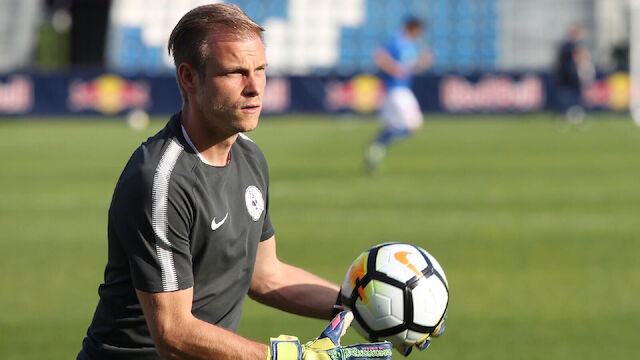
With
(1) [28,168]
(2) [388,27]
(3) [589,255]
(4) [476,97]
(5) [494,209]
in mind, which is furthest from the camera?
(2) [388,27]

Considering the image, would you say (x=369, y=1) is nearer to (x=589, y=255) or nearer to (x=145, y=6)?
(x=145, y=6)

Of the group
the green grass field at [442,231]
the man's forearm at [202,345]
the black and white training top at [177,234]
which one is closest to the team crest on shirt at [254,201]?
the black and white training top at [177,234]

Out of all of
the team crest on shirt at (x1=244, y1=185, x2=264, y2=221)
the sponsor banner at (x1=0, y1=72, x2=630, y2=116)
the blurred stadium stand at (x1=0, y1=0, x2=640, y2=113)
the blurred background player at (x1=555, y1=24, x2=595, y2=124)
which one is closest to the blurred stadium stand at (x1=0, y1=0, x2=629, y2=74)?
the blurred stadium stand at (x1=0, y1=0, x2=640, y2=113)

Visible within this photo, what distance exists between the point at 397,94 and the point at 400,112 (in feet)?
1.32

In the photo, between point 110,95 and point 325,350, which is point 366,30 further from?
point 325,350

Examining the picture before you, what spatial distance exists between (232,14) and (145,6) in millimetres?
38445

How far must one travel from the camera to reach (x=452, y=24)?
130 feet

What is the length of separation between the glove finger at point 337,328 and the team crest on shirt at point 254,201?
1.77ft

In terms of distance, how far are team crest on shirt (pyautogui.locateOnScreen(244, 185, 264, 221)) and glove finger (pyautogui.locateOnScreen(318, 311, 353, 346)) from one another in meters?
0.54

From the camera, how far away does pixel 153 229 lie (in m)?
3.79

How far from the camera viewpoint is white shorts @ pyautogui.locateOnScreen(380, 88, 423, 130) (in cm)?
1741

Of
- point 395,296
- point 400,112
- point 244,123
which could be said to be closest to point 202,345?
point 244,123

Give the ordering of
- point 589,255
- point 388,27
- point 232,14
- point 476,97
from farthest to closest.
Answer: point 388,27 < point 476,97 < point 589,255 < point 232,14

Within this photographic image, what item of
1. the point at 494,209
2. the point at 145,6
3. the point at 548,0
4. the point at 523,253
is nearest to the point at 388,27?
the point at 548,0
